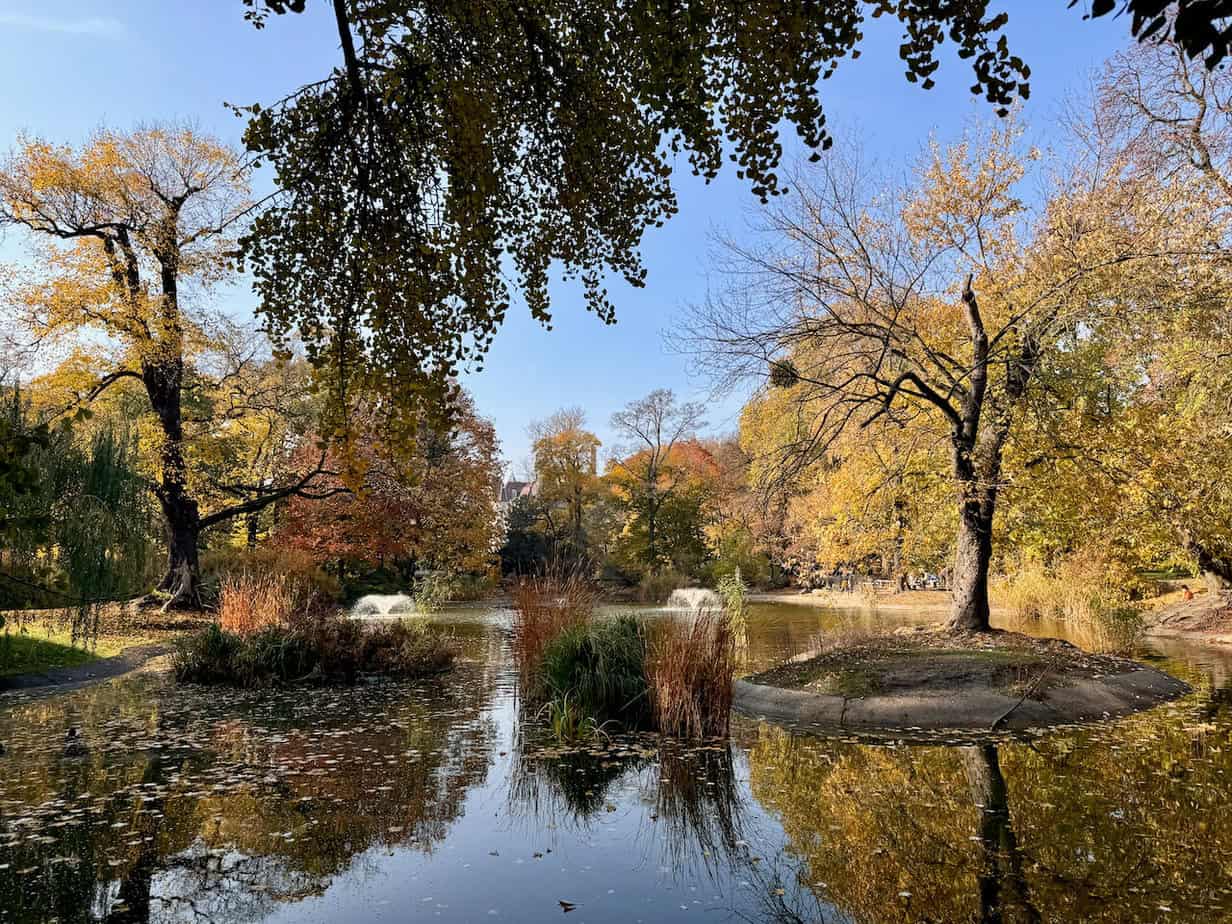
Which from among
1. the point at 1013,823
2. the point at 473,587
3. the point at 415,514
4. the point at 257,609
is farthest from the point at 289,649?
the point at 473,587

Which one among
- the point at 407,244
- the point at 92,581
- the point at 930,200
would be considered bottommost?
the point at 92,581

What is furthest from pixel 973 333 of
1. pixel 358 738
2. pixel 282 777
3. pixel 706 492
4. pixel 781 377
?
pixel 706 492

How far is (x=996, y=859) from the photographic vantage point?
4.14 m

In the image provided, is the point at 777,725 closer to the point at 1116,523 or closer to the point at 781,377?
the point at 781,377

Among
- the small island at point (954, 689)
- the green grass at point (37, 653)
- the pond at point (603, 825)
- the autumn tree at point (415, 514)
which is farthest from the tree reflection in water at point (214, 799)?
the autumn tree at point (415, 514)

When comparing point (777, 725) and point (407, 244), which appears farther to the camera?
point (777, 725)

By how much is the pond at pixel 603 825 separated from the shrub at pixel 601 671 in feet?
2.46

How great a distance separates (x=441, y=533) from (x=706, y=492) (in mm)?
17262

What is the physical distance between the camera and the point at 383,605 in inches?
912

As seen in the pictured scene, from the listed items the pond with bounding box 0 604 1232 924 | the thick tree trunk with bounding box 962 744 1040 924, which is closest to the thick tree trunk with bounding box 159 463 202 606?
the pond with bounding box 0 604 1232 924

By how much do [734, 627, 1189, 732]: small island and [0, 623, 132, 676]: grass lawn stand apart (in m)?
9.67

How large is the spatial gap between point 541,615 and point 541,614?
13 millimetres

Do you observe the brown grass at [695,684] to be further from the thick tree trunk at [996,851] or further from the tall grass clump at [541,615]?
the thick tree trunk at [996,851]

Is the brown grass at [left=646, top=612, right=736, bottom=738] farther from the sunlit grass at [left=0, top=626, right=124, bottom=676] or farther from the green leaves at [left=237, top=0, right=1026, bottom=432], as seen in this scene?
the sunlit grass at [left=0, top=626, right=124, bottom=676]
